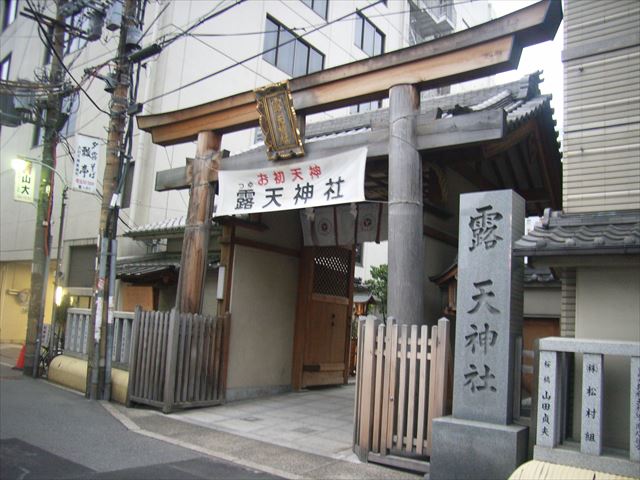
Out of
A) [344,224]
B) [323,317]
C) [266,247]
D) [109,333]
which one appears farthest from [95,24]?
[323,317]

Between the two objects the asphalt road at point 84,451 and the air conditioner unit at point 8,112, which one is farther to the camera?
the air conditioner unit at point 8,112

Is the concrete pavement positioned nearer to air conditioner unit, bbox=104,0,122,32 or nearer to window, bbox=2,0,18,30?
air conditioner unit, bbox=104,0,122,32

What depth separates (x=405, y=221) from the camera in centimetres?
775

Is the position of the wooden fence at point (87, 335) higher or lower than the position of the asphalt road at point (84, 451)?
higher

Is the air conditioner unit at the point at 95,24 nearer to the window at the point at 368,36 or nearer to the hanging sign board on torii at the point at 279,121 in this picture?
the hanging sign board on torii at the point at 279,121

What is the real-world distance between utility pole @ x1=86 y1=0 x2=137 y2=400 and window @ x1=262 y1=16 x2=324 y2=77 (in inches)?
387

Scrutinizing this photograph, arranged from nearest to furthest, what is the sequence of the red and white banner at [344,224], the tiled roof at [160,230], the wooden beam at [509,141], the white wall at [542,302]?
1. the wooden beam at [509,141]
2. the white wall at [542,302]
3. the red and white banner at [344,224]
4. the tiled roof at [160,230]

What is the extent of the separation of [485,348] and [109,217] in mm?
8611

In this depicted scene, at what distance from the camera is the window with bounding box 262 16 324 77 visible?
71.7 feet

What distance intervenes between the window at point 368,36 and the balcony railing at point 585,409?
950 inches

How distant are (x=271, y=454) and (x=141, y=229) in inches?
403

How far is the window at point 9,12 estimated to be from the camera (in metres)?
28.8

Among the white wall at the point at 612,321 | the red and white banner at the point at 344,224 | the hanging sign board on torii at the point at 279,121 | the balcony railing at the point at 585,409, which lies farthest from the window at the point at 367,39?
the balcony railing at the point at 585,409

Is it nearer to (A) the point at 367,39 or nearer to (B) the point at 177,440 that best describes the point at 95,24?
(B) the point at 177,440
